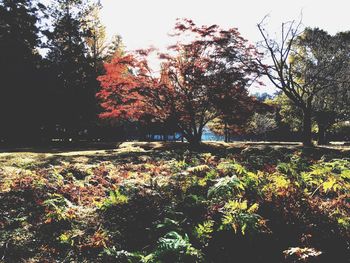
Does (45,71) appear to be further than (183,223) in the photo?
Yes

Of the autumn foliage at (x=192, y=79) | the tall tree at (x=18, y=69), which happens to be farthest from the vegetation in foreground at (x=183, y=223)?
the tall tree at (x=18, y=69)

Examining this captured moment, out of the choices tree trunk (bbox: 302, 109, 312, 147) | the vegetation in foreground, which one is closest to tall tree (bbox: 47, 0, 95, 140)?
tree trunk (bbox: 302, 109, 312, 147)

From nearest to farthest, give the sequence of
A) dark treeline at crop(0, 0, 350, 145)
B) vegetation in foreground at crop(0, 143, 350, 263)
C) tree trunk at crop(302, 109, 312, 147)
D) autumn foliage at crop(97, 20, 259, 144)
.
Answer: vegetation in foreground at crop(0, 143, 350, 263) → autumn foliage at crop(97, 20, 259, 144) → tree trunk at crop(302, 109, 312, 147) → dark treeline at crop(0, 0, 350, 145)

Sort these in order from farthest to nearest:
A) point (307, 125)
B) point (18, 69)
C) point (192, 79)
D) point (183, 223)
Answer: point (18, 69) → point (307, 125) → point (192, 79) → point (183, 223)

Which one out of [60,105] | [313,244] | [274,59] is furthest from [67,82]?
[313,244]

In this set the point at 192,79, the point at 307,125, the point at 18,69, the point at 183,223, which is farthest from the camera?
the point at 18,69

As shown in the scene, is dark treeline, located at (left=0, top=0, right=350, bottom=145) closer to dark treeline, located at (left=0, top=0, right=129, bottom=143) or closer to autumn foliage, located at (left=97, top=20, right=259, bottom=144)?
dark treeline, located at (left=0, top=0, right=129, bottom=143)

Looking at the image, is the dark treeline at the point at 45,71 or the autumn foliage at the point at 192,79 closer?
the autumn foliage at the point at 192,79

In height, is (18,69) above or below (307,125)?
above

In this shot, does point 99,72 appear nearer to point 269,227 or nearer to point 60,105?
point 60,105

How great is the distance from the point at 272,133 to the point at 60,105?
41.7 metres

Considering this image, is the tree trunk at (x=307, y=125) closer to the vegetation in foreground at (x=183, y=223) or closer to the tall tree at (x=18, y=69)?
the vegetation in foreground at (x=183, y=223)

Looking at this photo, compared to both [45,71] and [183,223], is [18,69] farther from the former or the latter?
[183,223]

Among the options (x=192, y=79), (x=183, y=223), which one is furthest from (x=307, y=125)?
(x=183, y=223)
